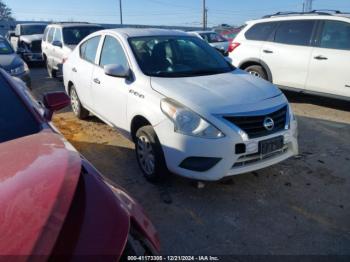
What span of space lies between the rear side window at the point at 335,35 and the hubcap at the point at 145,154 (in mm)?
4528

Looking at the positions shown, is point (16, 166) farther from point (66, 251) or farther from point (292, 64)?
point (292, 64)

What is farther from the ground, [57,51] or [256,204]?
[57,51]

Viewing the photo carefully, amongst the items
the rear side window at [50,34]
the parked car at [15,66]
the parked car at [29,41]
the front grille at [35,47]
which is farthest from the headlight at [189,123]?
the front grille at [35,47]

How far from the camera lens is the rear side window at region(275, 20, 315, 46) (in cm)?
722

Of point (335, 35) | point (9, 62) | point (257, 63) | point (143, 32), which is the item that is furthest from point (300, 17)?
point (9, 62)

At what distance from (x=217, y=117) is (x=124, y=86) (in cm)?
146

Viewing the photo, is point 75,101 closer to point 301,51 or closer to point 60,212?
point 301,51

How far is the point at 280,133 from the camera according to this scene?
3.82m

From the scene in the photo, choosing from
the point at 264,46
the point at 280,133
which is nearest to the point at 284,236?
the point at 280,133

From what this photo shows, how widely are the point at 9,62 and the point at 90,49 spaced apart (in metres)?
2.85

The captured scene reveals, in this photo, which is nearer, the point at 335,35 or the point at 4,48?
the point at 335,35

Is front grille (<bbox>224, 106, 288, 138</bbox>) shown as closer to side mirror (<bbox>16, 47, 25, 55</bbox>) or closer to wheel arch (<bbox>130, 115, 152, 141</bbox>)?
wheel arch (<bbox>130, 115, 152, 141</bbox>)

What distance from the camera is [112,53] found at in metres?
5.08

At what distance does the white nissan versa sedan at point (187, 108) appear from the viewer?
140 inches
